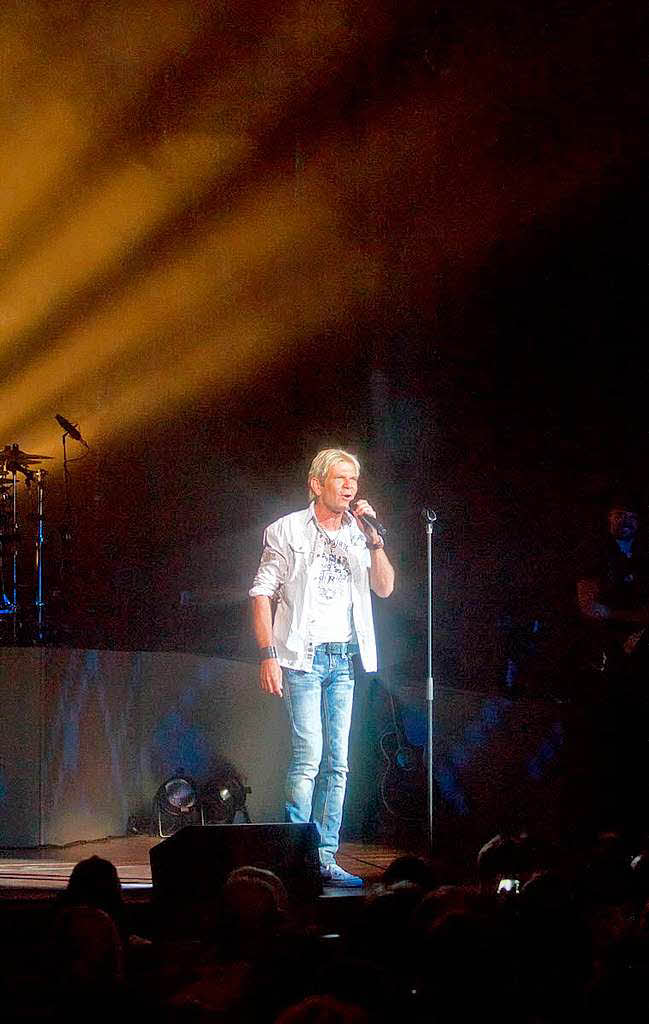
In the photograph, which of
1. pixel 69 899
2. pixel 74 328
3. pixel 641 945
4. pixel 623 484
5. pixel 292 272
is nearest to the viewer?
pixel 641 945

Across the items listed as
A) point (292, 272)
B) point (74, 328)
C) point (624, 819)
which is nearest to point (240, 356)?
point (292, 272)

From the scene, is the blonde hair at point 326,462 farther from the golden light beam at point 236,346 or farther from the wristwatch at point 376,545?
the golden light beam at point 236,346

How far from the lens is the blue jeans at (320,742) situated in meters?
4.71

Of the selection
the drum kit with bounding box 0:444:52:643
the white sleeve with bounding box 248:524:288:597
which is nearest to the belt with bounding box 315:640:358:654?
the white sleeve with bounding box 248:524:288:597

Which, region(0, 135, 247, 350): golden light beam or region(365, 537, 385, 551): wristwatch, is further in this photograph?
region(0, 135, 247, 350): golden light beam

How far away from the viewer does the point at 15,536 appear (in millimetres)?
9023

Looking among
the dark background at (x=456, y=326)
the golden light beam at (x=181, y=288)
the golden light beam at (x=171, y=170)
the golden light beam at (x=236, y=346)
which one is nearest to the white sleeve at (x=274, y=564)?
the dark background at (x=456, y=326)

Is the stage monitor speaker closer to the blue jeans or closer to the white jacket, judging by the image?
the blue jeans

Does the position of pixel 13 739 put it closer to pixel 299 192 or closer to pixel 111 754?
pixel 111 754

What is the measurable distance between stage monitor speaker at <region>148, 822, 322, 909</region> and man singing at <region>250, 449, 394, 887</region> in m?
0.74

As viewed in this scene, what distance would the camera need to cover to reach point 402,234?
7988 millimetres

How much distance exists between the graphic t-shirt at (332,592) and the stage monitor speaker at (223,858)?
1092mm

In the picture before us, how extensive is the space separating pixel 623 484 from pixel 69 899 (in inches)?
184

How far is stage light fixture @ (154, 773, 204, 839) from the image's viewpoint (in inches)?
238
